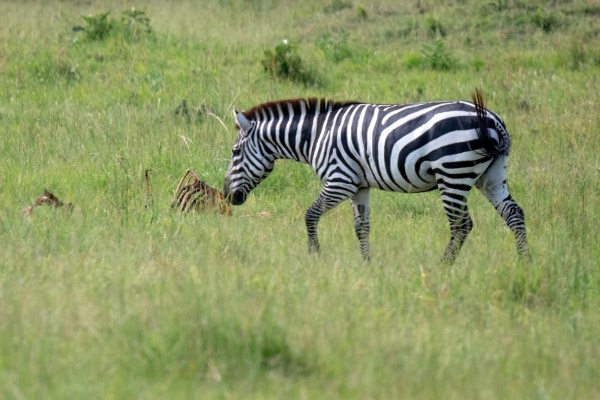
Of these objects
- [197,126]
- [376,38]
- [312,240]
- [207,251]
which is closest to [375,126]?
[312,240]

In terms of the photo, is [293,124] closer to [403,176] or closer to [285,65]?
[403,176]

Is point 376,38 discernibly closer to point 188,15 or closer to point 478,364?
point 188,15

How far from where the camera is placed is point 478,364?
13.0ft

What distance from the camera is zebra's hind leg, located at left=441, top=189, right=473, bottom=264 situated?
20.2ft

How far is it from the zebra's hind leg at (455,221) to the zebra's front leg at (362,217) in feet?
2.17

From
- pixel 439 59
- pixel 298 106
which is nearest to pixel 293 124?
pixel 298 106

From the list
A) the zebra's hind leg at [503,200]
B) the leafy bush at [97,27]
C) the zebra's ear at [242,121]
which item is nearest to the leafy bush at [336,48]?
the leafy bush at [97,27]

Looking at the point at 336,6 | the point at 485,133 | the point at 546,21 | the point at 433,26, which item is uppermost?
the point at 336,6

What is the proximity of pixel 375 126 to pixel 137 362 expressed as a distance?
3332mm

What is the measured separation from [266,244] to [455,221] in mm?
1433

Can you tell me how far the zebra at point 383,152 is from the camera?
6.04m

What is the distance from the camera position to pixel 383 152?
635 cm

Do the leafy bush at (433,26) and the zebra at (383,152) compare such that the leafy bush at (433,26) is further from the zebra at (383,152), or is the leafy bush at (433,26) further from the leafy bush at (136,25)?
the zebra at (383,152)

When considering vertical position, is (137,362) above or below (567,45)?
below
